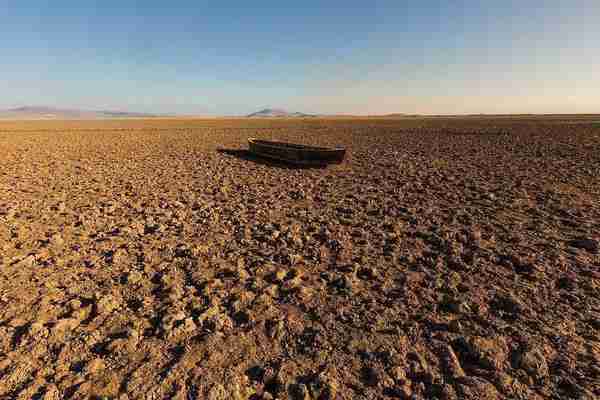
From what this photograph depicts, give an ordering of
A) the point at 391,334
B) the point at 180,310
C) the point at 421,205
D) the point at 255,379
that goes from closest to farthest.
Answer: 1. the point at 255,379
2. the point at 391,334
3. the point at 180,310
4. the point at 421,205

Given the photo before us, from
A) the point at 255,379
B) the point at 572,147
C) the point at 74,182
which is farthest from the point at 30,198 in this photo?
the point at 572,147

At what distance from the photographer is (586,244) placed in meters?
5.16

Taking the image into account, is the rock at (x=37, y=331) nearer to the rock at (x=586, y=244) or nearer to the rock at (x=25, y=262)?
the rock at (x=25, y=262)

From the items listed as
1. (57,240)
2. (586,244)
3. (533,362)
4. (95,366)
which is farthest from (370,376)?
(57,240)

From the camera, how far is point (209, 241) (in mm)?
5578

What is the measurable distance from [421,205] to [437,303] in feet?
13.8

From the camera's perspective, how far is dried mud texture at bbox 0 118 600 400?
2688mm

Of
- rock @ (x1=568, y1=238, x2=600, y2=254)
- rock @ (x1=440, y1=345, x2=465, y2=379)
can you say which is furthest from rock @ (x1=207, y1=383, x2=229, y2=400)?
rock @ (x1=568, y1=238, x2=600, y2=254)

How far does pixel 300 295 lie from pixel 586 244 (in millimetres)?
5018

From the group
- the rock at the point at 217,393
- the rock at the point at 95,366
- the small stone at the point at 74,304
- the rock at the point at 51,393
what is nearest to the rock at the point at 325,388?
the rock at the point at 217,393

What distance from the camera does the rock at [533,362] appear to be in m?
2.72

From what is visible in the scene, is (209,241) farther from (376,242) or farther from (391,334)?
(391,334)

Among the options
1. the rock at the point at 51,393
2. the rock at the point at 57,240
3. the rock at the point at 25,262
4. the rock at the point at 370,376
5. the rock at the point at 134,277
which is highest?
the rock at the point at 57,240

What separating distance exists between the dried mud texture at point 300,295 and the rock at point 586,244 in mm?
48
